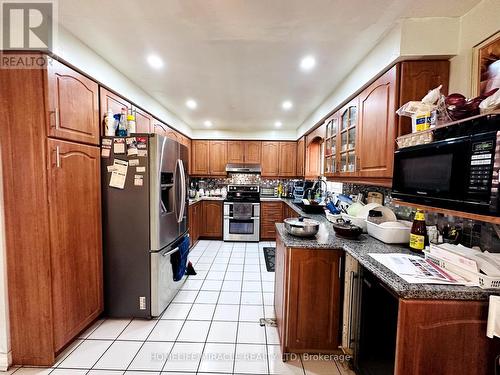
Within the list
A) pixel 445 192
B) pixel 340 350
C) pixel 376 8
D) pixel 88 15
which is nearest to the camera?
pixel 445 192

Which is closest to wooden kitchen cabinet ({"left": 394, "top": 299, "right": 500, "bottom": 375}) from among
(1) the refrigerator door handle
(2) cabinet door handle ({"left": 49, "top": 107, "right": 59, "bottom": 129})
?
(1) the refrigerator door handle

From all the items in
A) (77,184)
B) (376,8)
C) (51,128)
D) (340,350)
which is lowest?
(340,350)

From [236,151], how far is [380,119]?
359cm

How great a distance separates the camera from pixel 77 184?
182 centimetres

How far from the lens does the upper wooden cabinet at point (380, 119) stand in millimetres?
1588

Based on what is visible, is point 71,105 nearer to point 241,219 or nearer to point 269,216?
point 241,219

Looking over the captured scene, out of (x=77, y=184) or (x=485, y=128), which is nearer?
(x=485, y=128)

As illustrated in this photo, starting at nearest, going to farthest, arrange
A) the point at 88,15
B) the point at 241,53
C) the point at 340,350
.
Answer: the point at 88,15
the point at 340,350
the point at 241,53

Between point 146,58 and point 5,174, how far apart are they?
4.56 ft

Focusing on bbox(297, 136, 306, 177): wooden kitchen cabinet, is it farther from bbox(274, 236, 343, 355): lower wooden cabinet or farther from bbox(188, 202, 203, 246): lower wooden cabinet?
bbox(274, 236, 343, 355): lower wooden cabinet

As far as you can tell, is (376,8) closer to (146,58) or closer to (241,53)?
(241,53)

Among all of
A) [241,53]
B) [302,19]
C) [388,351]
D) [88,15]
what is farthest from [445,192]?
[88,15]

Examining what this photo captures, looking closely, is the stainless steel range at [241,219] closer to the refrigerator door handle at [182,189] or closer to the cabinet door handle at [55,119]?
the refrigerator door handle at [182,189]

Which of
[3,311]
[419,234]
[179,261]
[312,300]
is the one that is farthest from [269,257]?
[3,311]
